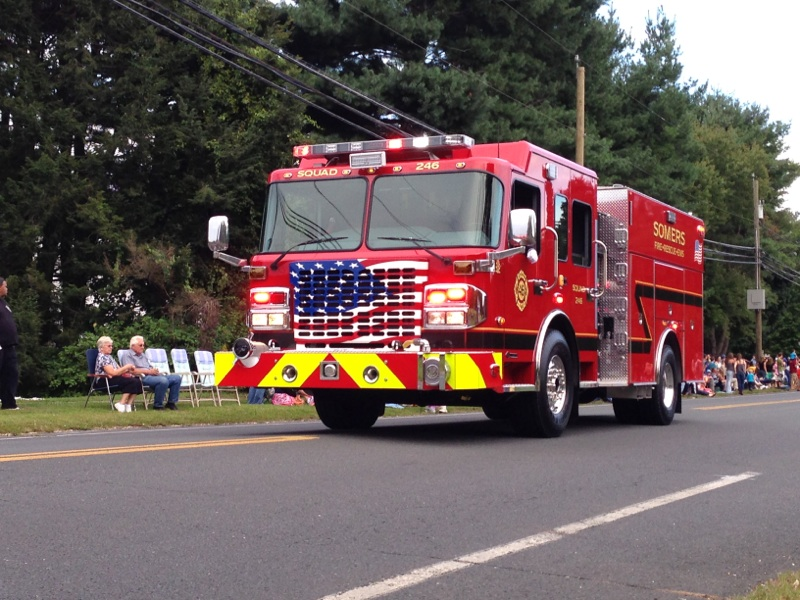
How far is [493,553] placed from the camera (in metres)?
6.51

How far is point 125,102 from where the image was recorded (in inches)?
1289

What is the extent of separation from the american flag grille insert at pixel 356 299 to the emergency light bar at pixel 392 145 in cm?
142

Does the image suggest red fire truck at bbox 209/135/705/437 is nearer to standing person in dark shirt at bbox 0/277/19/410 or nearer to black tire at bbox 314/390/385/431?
black tire at bbox 314/390/385/431

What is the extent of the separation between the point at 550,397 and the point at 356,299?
2.63 m

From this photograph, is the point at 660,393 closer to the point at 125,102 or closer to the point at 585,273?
the point at 585,273

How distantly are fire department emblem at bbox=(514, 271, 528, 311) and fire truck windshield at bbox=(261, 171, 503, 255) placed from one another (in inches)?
23.6

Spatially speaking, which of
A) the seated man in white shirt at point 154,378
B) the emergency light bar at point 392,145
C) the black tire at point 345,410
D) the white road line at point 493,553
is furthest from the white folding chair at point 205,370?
the white road line at point 493,553

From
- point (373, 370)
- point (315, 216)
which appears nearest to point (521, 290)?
point (373, 370)

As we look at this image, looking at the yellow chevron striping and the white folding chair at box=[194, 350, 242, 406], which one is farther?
the white folding chair at box=[194, 350, 242, 406]

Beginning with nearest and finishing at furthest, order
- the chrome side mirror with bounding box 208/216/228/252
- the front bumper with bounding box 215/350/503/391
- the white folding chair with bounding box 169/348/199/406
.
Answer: the front bumper with bounding box 215/350/503/391 < the chrome side mirror with bounding box 208/216/228/252 < the white folding chair with bounding box 169/348/199/406

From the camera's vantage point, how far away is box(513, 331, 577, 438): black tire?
1334 centimetres

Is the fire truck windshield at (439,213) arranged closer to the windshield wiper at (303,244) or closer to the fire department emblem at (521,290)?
the windshield wiper at (303,244)

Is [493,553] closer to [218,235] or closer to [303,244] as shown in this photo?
[303,244]

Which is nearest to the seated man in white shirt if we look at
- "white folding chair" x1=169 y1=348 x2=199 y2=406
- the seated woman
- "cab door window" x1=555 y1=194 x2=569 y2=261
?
the seated woman
